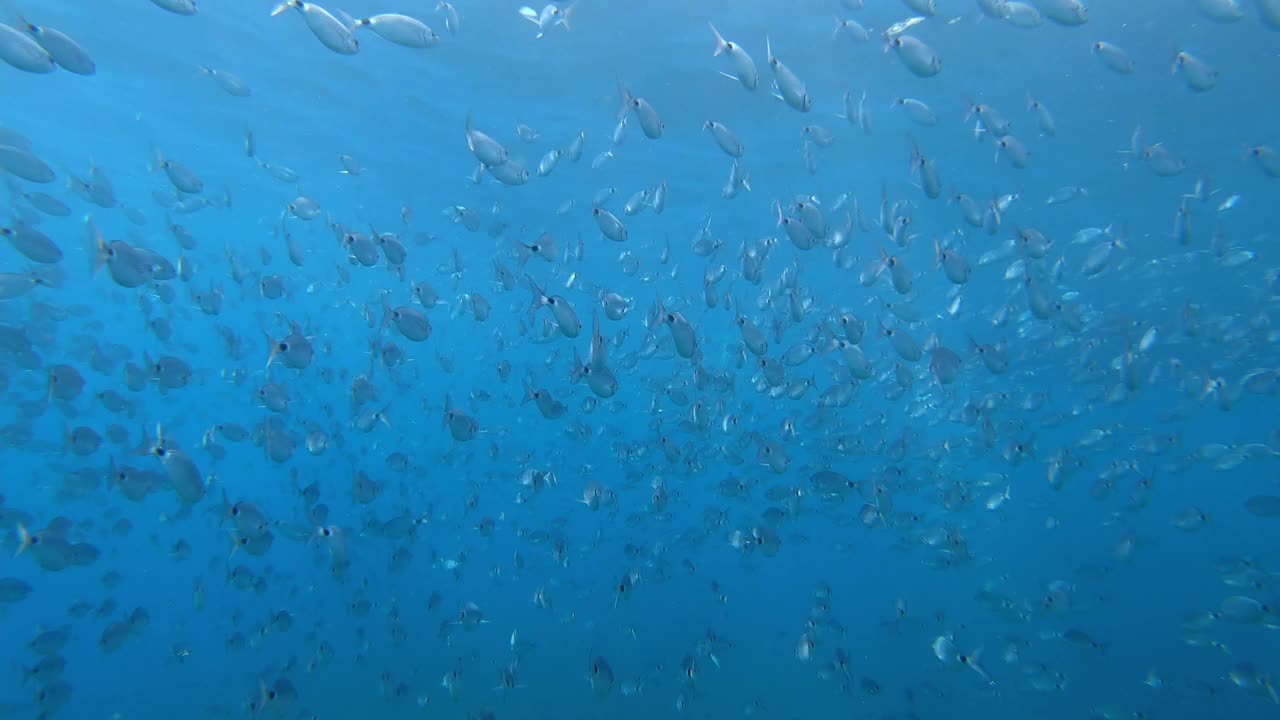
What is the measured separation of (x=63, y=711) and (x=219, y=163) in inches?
849

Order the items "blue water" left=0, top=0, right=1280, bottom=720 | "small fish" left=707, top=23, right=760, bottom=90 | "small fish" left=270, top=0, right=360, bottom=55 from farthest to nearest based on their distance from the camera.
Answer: "blue water" left=0, top=0, right=1280, bottom=720 → "small fish" left=707, top=23, right=760, bottom=90 → "small fish" left=270, top=0, right=360, bottom=55

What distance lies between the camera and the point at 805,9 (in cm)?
1581

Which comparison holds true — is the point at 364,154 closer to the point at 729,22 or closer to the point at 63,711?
the point at 729,22

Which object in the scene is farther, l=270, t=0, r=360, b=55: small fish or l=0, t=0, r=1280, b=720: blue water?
l=0, t=0, r=1280, b=720: blue water

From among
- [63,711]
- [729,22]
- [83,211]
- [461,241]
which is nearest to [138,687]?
[63,711]

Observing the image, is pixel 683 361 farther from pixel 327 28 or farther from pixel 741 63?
pixel 327 28

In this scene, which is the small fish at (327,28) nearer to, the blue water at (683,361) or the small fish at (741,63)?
the blue water at (683,361)

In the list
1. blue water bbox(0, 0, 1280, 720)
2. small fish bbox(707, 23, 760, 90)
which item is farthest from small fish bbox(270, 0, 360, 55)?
small fish bbox(707, 23, 760, 90)

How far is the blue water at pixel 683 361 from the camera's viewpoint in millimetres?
9953

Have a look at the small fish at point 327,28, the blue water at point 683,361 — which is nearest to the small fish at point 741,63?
the blue water at point 683,361

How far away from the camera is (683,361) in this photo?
68.6 ft

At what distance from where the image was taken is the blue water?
9953mm

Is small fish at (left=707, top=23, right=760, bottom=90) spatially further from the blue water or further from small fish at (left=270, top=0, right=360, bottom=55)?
small fish at (left=270, top=0, right=360, bottom=55)

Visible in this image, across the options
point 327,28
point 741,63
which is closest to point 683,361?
point 741,63
